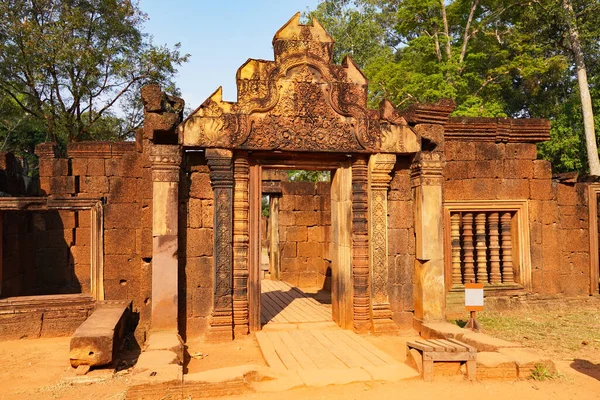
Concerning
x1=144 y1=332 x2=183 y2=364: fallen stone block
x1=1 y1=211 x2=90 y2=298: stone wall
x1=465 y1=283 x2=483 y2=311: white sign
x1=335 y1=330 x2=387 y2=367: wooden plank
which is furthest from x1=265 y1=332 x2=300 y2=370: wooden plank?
A: x1=1 y1=211 x2=90 y2=298: stone wall

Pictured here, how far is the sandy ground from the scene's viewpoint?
466 centimetres

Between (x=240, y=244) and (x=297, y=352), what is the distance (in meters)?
1.67

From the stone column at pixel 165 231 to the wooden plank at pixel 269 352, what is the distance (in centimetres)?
113

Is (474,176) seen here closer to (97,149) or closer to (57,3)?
(97,149)

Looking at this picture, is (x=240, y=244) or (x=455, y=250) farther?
(x=455, y=250)

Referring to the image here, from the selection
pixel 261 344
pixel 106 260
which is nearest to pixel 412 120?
pixel 261 344

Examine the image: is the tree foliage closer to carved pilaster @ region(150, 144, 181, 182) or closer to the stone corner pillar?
the stone corner pillar

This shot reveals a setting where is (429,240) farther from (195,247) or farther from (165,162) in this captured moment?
(165,162)

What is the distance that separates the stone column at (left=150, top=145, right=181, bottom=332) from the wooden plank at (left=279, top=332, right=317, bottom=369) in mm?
1449

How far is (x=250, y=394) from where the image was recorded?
4.62 meters

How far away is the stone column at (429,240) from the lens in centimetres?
674

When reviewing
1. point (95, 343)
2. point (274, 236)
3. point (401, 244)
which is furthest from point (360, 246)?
point (274, 236)

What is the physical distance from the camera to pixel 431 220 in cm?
681

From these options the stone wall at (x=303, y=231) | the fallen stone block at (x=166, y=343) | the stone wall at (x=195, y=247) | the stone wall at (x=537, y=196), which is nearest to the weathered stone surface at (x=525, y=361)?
the fallen stone block at (x=166, y=343)
